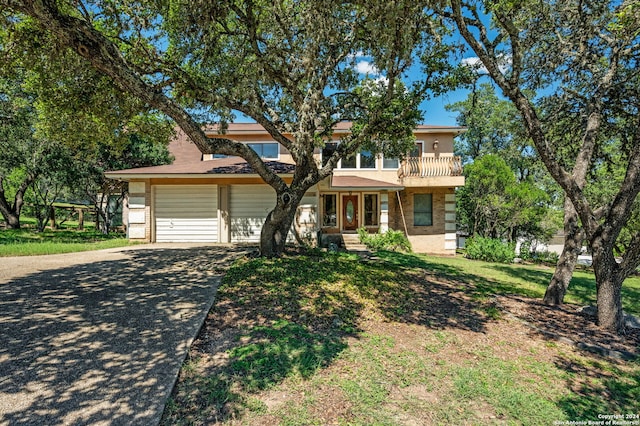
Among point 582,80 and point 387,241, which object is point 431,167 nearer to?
point 387,241

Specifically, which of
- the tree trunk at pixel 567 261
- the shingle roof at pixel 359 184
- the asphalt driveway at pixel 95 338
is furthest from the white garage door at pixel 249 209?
the tree trunk at pixel 567 261

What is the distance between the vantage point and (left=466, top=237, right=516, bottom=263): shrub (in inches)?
597

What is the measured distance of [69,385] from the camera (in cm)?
319

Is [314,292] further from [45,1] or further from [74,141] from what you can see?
[74,141]

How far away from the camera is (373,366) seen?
12.9 ft

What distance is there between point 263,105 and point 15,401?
754 cm

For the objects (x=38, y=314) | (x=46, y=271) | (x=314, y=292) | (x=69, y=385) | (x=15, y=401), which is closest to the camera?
(x=15, y=401)

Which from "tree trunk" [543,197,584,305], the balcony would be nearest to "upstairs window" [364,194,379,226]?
the balcony

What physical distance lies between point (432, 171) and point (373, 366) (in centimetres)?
1367

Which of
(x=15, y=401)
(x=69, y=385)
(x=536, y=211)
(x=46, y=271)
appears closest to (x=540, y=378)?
(x=69, y=385)

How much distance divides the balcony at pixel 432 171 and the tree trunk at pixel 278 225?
9506 millimetres

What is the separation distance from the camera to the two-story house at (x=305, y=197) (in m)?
12.6

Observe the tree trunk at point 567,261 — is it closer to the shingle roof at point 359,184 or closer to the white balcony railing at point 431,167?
the shingle roof at point 359,184

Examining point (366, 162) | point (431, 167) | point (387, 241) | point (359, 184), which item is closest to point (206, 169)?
point (359, 184)
